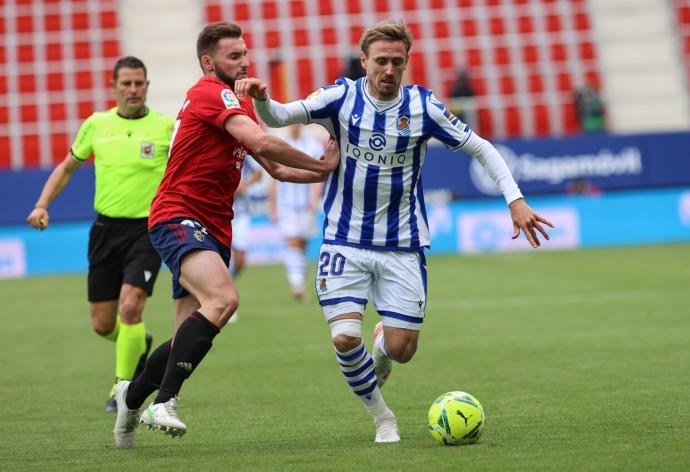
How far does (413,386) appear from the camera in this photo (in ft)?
27.9

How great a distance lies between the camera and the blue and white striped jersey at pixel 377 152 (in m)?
6.40

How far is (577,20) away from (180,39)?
9568mm

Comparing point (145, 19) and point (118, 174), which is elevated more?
point (145, 19)

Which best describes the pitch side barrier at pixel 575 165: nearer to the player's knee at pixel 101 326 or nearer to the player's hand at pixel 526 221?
the player's knee at pixel 101 326

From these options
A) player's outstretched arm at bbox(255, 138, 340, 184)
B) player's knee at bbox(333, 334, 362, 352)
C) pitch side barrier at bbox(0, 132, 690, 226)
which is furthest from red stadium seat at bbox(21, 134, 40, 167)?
player's knee at bbox(333, 334, 362, 352)

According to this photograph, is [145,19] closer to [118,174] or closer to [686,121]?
[686,121]

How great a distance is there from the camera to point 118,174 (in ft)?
26.7

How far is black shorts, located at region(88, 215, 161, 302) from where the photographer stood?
8055 mm

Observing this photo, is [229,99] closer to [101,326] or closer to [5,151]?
[101,326]

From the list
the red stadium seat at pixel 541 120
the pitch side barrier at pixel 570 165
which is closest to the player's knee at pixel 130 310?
the pitch side barrier at pixel 570 165

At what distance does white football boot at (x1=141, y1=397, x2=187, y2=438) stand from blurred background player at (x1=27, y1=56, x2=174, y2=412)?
2.12 meters

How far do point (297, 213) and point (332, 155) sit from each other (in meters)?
9.10

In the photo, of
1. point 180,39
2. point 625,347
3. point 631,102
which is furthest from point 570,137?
point 625,347

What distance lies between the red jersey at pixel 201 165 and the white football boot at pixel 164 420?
1.04m
